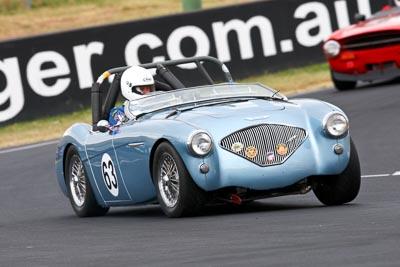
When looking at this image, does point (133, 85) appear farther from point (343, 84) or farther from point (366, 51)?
point (343, 84)

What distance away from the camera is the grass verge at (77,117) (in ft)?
67.1

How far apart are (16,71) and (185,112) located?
10928 mm

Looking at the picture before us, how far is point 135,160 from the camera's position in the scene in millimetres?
10562

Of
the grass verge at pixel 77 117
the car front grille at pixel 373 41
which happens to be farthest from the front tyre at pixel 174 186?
the car front grille at pixel 373 41

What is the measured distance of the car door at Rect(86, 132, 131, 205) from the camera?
36.0ft

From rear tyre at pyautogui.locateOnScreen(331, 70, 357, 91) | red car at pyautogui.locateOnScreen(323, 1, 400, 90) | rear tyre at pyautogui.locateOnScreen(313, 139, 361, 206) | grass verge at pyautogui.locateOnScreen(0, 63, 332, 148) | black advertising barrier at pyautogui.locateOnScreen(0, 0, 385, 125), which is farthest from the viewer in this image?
rear tyre at pyautogui.locateOnScreen(331, 70, 357, 91)

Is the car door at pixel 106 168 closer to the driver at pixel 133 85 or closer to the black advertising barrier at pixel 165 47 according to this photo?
the driver at pixel 133 85

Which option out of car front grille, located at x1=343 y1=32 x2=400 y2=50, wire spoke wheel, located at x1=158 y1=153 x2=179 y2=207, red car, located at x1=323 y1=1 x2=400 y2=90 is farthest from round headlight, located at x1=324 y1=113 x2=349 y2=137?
car front grille, located at x1=343 y1=32 x2=400 y2=50

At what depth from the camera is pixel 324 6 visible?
25.0 meters

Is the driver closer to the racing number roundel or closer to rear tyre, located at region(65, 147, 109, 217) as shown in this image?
rear tyre, located at region(65, 147, 109, 217)

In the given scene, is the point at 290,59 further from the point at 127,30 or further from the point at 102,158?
the point at 102,158

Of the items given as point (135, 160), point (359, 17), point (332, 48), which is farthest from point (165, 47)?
point (135, 160)

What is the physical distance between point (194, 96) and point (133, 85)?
0.75m

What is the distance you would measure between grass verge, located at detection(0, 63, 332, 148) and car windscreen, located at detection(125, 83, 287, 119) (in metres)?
8.80
